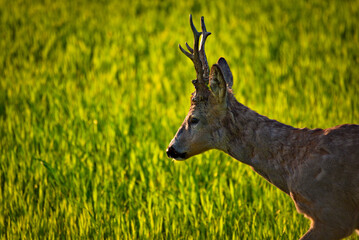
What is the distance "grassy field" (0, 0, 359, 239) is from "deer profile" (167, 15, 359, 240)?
97 centimetres

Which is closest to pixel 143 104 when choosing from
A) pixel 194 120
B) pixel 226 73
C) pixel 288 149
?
pixel 226 73

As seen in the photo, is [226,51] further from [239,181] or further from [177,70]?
[239,181]

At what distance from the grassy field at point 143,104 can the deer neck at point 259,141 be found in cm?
93

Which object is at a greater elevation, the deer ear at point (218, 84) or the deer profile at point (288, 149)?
the deer ear at point (218, 84)

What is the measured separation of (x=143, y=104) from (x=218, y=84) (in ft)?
12.0

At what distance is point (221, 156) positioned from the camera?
5855mm

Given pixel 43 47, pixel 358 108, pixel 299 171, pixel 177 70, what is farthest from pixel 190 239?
pixel 43 47

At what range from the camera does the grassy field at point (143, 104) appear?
473 centimetres

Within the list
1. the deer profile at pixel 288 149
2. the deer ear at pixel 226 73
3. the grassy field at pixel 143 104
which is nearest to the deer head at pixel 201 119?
the deer profile at pixel 288 149

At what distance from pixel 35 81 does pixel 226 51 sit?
3260 millimetres

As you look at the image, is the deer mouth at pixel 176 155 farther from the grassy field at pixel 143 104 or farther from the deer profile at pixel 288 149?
the grassy field at pixel 143 104

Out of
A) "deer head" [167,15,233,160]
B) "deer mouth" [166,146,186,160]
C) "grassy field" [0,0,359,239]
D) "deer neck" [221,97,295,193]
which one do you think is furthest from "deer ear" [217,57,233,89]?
"grassy field" [0,0,359,239]

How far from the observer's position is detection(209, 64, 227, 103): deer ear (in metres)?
3.56

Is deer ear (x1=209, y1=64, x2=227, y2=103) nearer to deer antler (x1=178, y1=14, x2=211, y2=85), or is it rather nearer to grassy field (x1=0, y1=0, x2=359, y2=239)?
deer antler (x1=178, y1=14, x2=211, y2=85)
